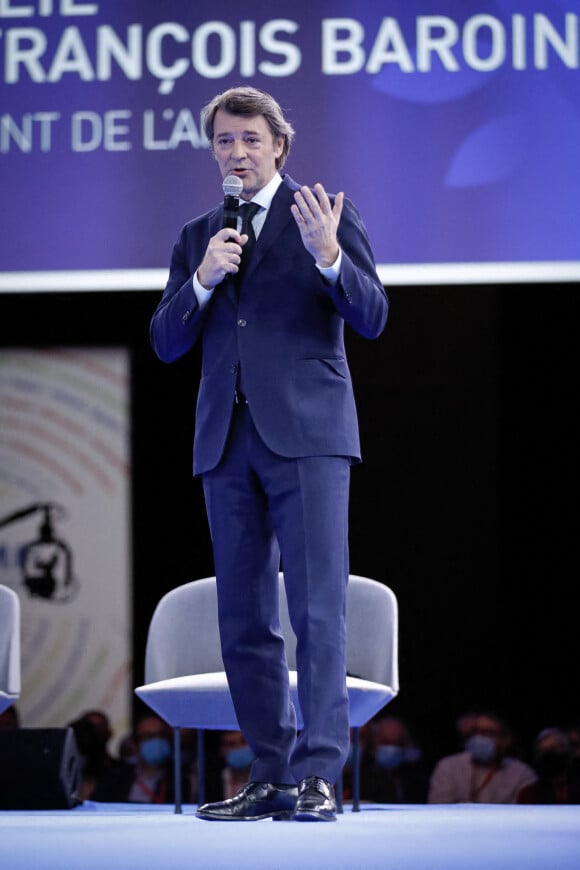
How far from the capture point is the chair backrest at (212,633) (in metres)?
3.35

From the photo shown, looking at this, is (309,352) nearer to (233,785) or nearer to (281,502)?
(281,502)

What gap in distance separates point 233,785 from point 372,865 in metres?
2.59

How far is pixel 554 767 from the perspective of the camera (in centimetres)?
424

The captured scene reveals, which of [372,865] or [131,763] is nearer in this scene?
[372,865]

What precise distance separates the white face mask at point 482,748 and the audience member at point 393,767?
0.19 m

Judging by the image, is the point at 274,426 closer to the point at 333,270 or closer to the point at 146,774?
the point at 333,270

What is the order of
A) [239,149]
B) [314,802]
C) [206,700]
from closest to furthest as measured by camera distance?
[314,802]
[239,149]
[206,700]

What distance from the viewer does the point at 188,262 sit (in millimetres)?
2504

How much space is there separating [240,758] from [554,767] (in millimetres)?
1095

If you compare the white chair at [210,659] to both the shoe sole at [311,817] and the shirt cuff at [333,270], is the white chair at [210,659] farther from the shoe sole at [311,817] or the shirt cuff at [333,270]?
the shirt cuff at [333,270]

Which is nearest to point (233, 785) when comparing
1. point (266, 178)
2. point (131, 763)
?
point (131, 763)

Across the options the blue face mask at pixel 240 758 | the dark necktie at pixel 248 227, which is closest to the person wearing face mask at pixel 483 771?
the blue face mask at pixel 240 758

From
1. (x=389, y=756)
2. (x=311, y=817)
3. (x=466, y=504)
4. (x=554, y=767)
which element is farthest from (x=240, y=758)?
(x=311, y=817)

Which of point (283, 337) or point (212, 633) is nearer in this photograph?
point (283, 337)
